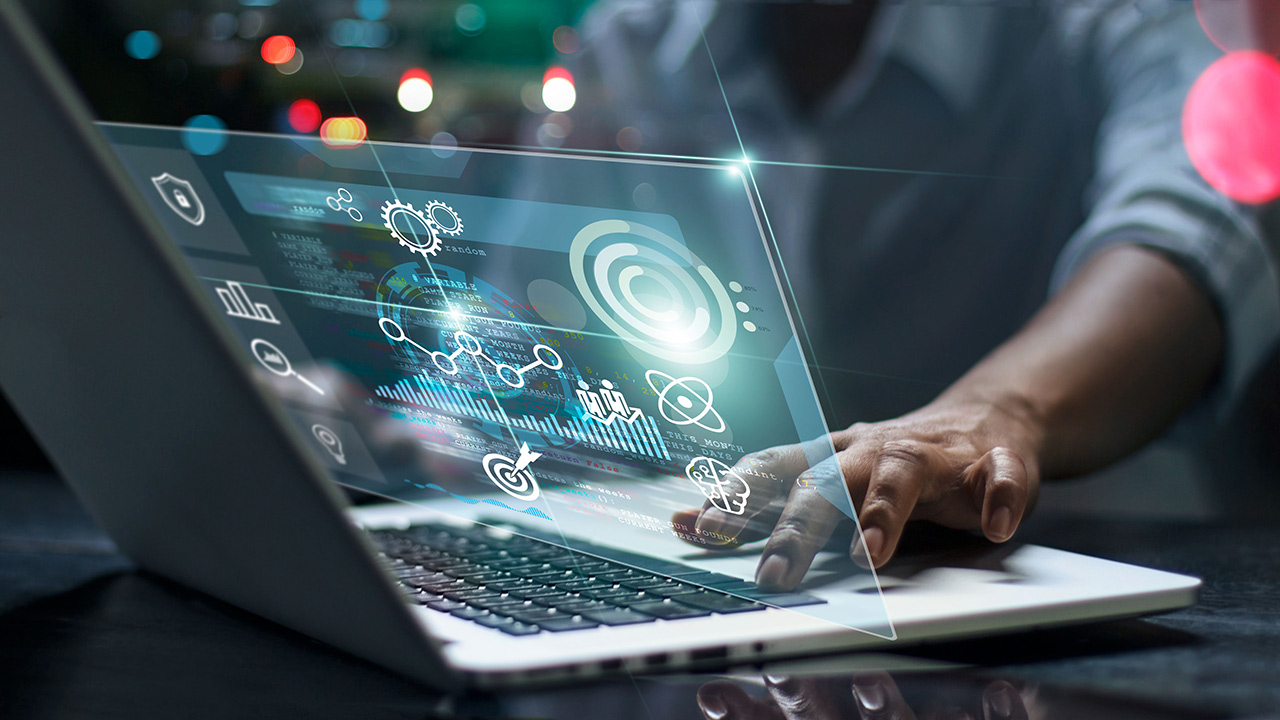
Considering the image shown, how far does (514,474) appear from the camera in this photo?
0.36 m

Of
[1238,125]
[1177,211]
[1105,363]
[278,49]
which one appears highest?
[278,49]

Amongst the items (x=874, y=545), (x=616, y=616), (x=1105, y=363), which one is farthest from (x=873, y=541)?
(x=1105, y=363)

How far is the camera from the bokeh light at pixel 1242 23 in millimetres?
970

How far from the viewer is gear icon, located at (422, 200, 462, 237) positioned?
1.02 feet

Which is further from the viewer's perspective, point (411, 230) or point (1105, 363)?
point (1105, 363)

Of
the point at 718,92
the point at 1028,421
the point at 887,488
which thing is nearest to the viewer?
the point at 887,488

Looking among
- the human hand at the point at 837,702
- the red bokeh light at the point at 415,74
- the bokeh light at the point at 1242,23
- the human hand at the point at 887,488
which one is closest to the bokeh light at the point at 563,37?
the red bokeh light at the point at 415,74

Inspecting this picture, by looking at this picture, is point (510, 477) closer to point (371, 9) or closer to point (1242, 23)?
point (1242, 23)

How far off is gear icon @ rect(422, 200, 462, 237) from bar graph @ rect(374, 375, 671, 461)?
2.6 inches

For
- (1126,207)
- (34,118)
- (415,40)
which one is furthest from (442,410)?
(415,40)

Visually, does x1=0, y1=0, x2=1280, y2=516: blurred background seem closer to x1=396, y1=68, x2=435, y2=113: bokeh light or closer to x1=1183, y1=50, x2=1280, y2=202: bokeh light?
x1=1183, y1=50, x2=1280, y2=202: bokeh light

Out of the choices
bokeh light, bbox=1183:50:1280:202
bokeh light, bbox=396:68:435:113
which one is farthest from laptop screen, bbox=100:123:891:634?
bokeh light, bbox=396:68:435:113

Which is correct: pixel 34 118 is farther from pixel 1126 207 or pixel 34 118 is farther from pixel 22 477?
pixel 1126 207

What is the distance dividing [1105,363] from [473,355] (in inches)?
23.3
